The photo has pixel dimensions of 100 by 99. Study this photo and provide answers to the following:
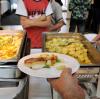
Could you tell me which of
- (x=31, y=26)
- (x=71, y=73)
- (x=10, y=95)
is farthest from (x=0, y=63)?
(x=31, y=26)

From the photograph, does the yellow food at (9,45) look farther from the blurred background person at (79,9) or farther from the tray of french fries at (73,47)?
the blurred background person at (79,9)

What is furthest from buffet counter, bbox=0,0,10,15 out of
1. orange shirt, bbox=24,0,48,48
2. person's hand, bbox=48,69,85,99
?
person's hand, bbox=48,69,85,99

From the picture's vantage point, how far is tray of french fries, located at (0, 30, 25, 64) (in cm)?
96

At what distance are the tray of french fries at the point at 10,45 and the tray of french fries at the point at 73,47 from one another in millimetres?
144

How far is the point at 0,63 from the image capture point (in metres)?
0.88

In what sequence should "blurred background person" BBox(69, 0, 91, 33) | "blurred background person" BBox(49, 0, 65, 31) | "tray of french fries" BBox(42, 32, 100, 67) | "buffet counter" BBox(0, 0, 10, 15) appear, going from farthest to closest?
"buffet counter" BBox(0, 0, 10, 15)
"blurred background person" BBox(69, 0, 91, 33)
"blurred background person" BBox(49, 0, 65, 31)
"tray of french fries" BBox(42, 32, 100, 67)

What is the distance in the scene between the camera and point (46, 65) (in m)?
0.78

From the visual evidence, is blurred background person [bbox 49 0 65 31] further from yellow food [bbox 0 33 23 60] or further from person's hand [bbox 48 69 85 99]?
person's hand [bbox 48 69 85 99]

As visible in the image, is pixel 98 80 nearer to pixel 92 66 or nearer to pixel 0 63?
pixel 92 66

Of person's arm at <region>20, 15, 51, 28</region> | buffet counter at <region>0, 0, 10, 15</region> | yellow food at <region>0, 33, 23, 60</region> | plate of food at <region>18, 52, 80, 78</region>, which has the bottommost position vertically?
buffet counter at <region>0, 0, 10, 15</region>

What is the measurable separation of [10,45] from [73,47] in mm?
358

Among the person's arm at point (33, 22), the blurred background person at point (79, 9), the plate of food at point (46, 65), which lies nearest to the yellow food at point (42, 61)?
the plate of food at point (46, 65)

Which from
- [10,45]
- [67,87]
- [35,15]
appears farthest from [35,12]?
[67,87]

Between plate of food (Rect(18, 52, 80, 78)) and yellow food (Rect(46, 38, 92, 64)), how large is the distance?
23cm
